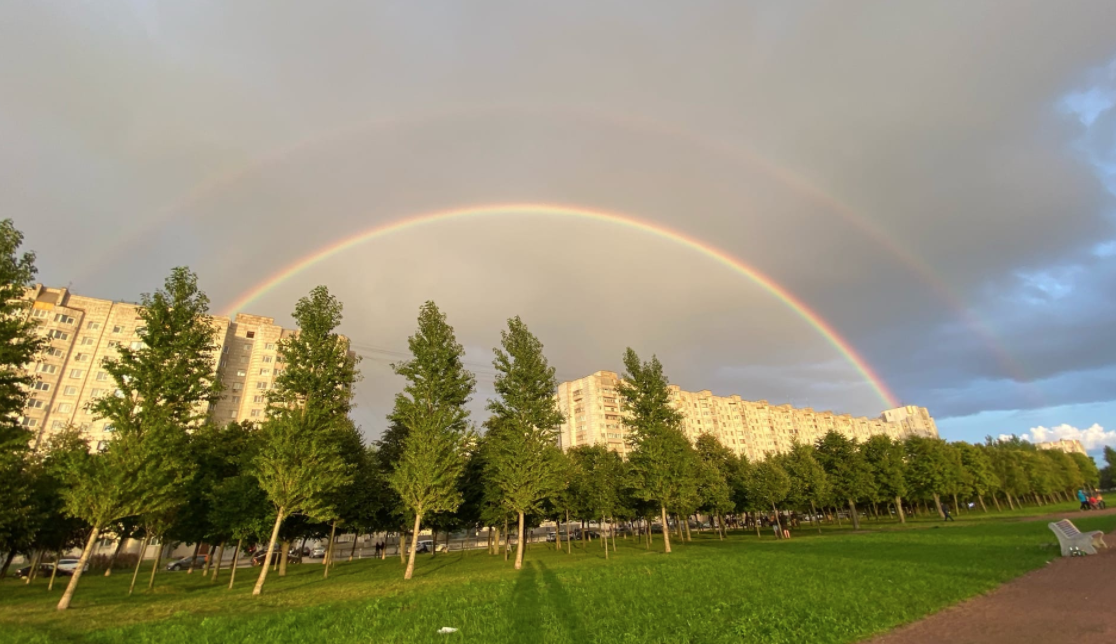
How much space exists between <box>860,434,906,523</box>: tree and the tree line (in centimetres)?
331

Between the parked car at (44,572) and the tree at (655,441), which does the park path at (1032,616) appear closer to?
the tree at (655,441)

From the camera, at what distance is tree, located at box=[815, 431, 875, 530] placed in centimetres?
6362

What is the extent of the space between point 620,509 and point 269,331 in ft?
319

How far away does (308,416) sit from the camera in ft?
91.2

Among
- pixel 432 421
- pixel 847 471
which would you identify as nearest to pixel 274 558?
pixel 432 421

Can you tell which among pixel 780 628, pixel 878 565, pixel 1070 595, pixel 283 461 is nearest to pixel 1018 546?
pixel 878 565

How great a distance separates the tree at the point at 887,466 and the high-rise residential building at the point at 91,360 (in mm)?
97152

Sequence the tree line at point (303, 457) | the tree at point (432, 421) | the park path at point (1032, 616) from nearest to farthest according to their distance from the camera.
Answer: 1. the park path at point (1032, 616)
2. the tree line at point (303, 457)
3. the tree at point (432, 421)

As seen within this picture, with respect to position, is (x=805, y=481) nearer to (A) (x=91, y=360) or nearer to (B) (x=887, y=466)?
(B) (x=887, y=466)

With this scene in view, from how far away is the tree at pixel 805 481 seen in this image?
202ft

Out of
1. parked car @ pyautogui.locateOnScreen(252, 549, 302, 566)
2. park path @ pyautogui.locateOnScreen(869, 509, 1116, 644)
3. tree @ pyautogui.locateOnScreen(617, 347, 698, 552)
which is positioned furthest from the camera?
parked car @ pyautogui.locateOnScreen(252, 549, 302, 566)

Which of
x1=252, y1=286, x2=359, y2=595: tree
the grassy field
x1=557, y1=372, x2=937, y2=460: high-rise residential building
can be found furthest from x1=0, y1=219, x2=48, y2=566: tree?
x1=557, y1=372, x2=937, y2=460: high-rise residential building

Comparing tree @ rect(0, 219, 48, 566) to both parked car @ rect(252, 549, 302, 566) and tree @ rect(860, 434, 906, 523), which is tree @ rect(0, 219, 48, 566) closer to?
parked car @ rect(252, 549, 302, 566)

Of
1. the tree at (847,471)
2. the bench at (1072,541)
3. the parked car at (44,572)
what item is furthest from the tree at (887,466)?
the parked car at (44,572)
